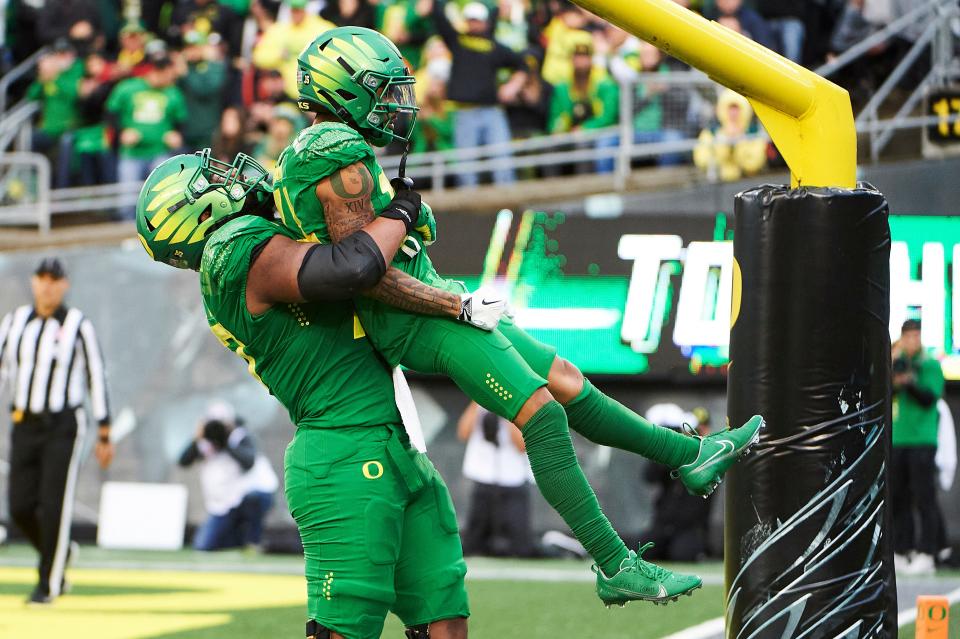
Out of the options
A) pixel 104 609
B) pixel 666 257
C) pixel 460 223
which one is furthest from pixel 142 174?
pixel 104 609

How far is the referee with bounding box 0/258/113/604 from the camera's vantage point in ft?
32.0

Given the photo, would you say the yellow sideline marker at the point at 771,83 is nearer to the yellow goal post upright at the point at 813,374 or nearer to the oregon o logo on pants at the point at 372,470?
the yellow goal post upright at the point at 813,374

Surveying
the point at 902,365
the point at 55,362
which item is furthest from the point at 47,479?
the point at 902,365

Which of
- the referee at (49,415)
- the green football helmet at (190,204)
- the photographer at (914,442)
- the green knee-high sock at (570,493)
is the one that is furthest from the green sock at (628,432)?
the photographer at (914,442)

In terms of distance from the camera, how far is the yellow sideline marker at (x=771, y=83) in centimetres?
485

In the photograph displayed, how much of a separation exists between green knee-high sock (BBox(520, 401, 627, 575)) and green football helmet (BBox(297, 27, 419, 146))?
0.97 m

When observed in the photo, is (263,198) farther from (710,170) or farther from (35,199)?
(35,199)

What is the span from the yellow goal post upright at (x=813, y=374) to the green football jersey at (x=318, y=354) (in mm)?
1208

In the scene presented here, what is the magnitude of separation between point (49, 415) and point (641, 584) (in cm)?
616

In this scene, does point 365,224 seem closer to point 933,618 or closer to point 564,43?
point 933,618

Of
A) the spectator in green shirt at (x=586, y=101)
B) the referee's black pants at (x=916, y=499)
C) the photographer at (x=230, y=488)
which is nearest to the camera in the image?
the referee's black pants at (x=916, y=499)

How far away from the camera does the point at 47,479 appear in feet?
32.3

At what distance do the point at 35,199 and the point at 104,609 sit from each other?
636cm

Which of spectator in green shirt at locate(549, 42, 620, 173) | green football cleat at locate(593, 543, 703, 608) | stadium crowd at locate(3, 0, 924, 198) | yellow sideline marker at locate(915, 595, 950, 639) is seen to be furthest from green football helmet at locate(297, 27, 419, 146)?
spectator in green shirt at locate(549, 42, 620, 173)
